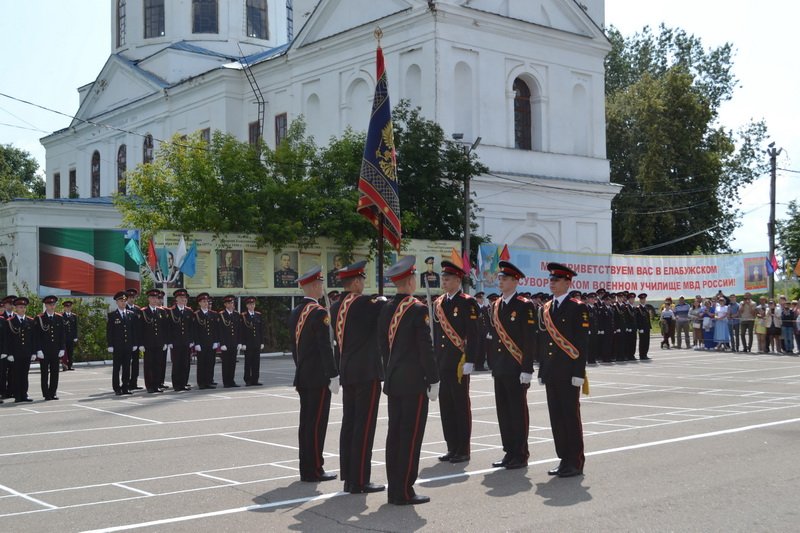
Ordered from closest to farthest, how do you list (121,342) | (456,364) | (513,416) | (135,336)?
1. (513,416)
2. (456,364)
3. (121,342)
4. (135,336)

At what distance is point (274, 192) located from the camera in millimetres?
30391

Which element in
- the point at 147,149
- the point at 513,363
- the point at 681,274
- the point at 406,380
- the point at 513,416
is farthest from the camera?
the point at 147,149

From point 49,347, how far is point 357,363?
11.1 meters

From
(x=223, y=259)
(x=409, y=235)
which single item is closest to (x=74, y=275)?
(x=223, y=259)

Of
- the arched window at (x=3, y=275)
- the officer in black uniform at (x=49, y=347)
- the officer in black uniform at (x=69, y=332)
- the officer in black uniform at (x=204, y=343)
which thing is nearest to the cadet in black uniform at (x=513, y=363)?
the officer in black uniform at (x=49, y=347)

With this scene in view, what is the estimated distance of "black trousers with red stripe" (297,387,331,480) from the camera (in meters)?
9.51

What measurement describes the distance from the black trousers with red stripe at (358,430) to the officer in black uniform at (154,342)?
11.2 metres

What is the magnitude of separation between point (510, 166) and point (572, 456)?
30.5 metres

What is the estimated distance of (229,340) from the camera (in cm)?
2105

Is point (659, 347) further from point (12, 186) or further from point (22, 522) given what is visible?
point (12, 186)

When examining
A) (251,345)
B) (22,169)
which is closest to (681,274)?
(251,345)

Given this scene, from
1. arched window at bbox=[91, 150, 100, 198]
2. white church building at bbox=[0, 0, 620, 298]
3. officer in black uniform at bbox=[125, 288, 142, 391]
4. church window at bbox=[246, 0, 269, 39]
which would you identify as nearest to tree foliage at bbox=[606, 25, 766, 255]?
white church building at bbox=[0, 0, 620, 298]

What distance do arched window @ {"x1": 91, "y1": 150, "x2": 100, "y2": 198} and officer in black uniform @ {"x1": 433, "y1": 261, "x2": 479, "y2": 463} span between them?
50.7 metres

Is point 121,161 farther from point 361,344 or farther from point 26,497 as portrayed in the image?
point 361,344
